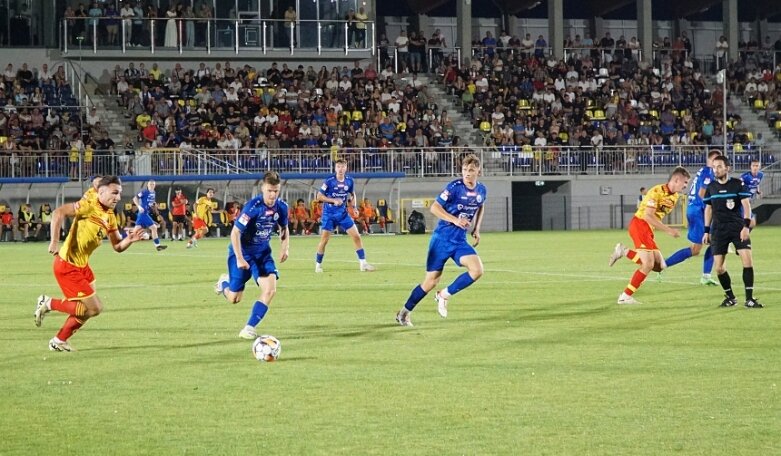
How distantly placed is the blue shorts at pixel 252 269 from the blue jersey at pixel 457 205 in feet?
7.40

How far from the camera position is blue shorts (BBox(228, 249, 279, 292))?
13008 millimetres

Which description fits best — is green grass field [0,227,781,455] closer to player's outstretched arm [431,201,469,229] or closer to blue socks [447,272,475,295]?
blue socks [447,272,475,295]

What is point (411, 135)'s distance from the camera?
49.0 metres

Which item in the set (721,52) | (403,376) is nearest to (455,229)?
(403,376)

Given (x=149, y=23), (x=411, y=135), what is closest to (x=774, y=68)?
(x=411, y=135)

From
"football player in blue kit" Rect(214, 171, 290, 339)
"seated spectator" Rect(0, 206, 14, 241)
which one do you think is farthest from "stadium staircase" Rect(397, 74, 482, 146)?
"football player in blue kit" Rect(214, 171, 290, 339)

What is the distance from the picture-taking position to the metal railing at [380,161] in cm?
4284

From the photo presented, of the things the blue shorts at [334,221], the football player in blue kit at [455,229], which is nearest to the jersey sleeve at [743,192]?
the football player in blue kit at [455,229]

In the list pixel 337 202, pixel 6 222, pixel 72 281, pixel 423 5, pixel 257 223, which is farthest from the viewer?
pixel 423 5

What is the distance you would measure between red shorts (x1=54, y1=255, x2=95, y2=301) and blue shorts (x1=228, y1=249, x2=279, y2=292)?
5.60ft

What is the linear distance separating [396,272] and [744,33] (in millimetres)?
47998

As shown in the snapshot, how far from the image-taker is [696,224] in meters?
19.9

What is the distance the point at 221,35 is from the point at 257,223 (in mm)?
40188

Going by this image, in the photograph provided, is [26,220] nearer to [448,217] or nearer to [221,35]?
[221,35]
